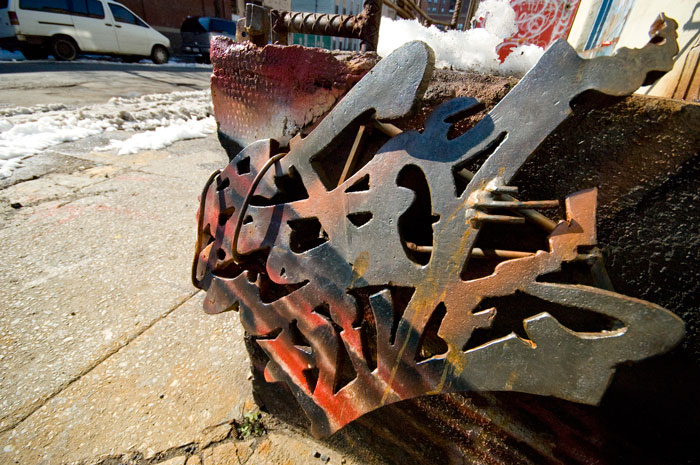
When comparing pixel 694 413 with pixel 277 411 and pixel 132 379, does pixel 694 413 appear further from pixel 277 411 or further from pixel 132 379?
pixel 132 379

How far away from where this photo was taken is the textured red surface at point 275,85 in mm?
911

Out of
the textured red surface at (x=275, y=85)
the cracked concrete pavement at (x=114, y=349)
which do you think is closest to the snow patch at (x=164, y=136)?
the cracked concrete pavement at (x=114, y=349)

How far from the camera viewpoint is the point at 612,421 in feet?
2.64

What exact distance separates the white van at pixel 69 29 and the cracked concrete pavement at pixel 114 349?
31.0ft

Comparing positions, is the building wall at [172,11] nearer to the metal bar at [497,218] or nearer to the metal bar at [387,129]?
the metal bar at [387,129]

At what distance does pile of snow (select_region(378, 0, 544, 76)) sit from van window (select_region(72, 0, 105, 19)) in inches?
460

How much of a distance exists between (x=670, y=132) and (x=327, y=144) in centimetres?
68

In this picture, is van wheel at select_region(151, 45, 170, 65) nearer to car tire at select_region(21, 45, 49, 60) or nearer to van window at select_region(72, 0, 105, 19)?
van window at select_region(72, 0, 105, 19)

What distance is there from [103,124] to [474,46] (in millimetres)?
4510

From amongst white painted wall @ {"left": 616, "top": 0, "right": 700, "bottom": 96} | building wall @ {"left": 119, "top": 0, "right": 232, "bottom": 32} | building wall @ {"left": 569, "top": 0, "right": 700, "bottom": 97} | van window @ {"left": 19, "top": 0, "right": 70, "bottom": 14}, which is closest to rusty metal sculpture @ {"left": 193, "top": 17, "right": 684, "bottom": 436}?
white painted wall @ {"left": 616, "top": 0, "right": 700, "bottom": 96}

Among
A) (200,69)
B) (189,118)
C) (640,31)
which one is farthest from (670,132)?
(200,69)

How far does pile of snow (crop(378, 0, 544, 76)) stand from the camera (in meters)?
1.12

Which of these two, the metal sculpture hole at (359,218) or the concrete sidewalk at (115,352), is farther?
the concrete sidewalk at (115,352)

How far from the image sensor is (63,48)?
29.9 feet
